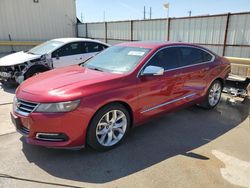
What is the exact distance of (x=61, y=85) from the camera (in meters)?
3.11

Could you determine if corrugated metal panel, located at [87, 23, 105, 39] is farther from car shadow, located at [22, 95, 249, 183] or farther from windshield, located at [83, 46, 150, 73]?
car shadow, located at [22, 95, 249, 183]

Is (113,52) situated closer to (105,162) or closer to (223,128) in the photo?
(105,162)

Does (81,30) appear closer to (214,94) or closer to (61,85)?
(214,94)

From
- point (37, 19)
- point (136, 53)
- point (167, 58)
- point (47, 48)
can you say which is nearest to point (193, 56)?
point (167, 58)

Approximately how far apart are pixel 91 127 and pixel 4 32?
13959 millimetres

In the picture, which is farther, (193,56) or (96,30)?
(96,30)

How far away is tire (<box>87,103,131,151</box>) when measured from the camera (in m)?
3.06

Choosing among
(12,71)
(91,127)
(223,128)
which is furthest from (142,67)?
(12,71)

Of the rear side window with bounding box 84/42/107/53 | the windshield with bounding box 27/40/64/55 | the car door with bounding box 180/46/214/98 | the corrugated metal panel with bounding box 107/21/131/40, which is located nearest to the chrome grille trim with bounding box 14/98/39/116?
the car door with bounding box 180/46/214/98

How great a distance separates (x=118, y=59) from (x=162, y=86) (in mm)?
893

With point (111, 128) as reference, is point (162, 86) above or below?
above

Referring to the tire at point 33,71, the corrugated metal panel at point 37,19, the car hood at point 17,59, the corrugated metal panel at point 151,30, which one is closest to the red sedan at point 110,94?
the tire at point 33,71

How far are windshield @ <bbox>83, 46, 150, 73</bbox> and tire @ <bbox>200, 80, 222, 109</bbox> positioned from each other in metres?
2.06

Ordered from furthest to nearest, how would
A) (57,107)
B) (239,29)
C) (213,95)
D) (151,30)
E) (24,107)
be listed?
(151,30) → (239,29) → (213,95) → (24,107) → (57,107)
